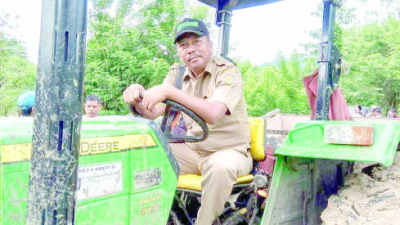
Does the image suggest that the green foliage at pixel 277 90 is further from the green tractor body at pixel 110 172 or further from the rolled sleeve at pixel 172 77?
the green tractor body at pixel 110 172

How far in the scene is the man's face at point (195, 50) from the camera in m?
2.18

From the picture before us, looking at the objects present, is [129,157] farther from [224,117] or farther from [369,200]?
[369,200]

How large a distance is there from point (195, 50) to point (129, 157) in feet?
3.08

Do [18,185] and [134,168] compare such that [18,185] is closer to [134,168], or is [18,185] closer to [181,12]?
[134,168]

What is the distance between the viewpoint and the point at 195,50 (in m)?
2.21

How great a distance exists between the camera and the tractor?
2.96ft

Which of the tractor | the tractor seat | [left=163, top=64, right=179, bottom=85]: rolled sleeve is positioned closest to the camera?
the tractor

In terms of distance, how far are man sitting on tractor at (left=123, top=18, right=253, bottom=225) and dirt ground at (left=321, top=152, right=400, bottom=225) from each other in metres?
0.51

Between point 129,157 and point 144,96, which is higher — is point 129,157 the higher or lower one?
the lower one

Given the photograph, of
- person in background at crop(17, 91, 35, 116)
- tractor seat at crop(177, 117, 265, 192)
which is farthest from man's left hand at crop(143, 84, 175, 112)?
person in background at crop(17, 91, 35, 116)

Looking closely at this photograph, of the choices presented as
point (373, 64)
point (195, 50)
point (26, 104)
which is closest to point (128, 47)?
point (26, 104)

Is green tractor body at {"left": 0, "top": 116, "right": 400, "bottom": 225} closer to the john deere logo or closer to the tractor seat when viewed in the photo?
the tractor seat

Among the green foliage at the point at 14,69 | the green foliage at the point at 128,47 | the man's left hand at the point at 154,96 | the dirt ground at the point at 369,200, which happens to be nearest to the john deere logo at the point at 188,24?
the man's left hand at the point at 154,96

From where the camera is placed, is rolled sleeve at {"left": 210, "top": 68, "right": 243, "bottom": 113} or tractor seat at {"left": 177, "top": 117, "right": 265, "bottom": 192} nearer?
rolled sleeve at {"left": 210, "top": 68, "right": 243, "bottom": 113}
